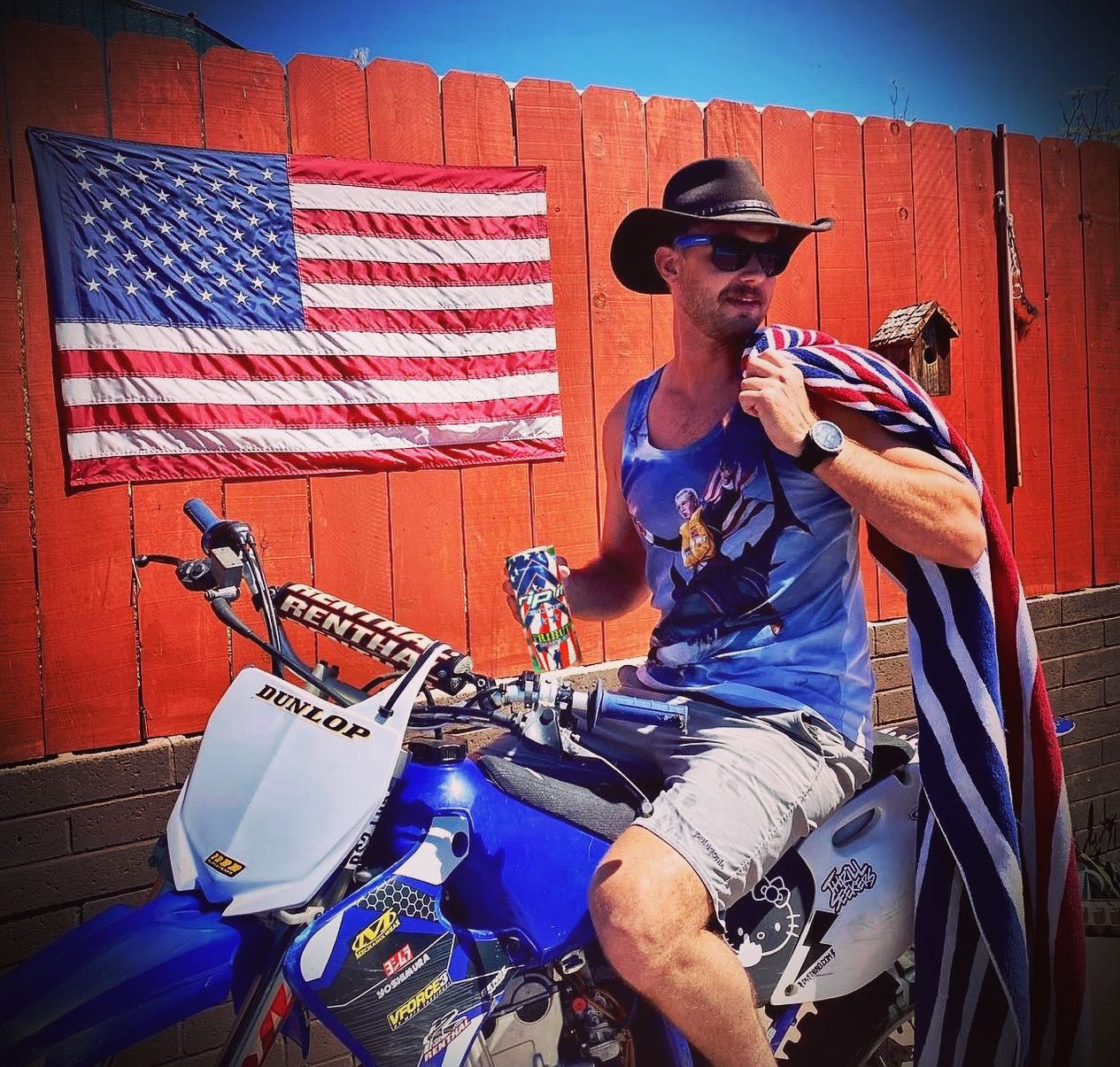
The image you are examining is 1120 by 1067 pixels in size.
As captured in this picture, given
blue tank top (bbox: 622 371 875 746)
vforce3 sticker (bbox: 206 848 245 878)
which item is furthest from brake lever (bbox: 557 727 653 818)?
vforce3 sticker (bbox: 206 848 245 878)

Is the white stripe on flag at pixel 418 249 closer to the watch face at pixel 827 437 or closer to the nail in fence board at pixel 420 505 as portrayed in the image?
the nail in fence board at pixel 420 505

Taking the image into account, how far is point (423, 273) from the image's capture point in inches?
131

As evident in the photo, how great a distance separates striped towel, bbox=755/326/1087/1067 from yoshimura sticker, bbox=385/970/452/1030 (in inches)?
41.2

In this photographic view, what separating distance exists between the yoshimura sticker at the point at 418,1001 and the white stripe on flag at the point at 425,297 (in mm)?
2231

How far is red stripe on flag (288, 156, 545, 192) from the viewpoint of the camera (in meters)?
3.12

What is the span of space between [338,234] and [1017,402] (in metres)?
3.44

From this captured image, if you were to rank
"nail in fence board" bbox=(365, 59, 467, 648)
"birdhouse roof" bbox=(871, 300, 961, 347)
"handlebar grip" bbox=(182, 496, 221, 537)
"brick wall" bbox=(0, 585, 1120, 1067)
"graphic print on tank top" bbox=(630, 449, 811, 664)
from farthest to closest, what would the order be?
"birdhouse roof" bbox=(871, 300, 961, 347)
"nail in fence board" bbox=(365, 59, 467, 648)
"brick wall" bbox=(0, 585, 1120, 1067)
"graphic print on tank top" bbox=(630, 449, 811, 664)
"handlebar grip" bbox=(182, 496, 221, 537)

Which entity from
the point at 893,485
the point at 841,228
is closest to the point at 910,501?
the point at 893,485

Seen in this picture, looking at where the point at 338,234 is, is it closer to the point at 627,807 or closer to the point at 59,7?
the point at 59,7

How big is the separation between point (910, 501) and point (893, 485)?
0.04 meters

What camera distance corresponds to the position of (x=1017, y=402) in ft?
15.8

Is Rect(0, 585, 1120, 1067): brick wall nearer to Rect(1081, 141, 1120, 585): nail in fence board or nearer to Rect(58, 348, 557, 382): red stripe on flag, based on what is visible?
Rect(58, 348, 557, 382): red stripe on flag

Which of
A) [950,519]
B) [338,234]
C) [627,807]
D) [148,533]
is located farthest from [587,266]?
[627,807]

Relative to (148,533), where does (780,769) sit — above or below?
below
